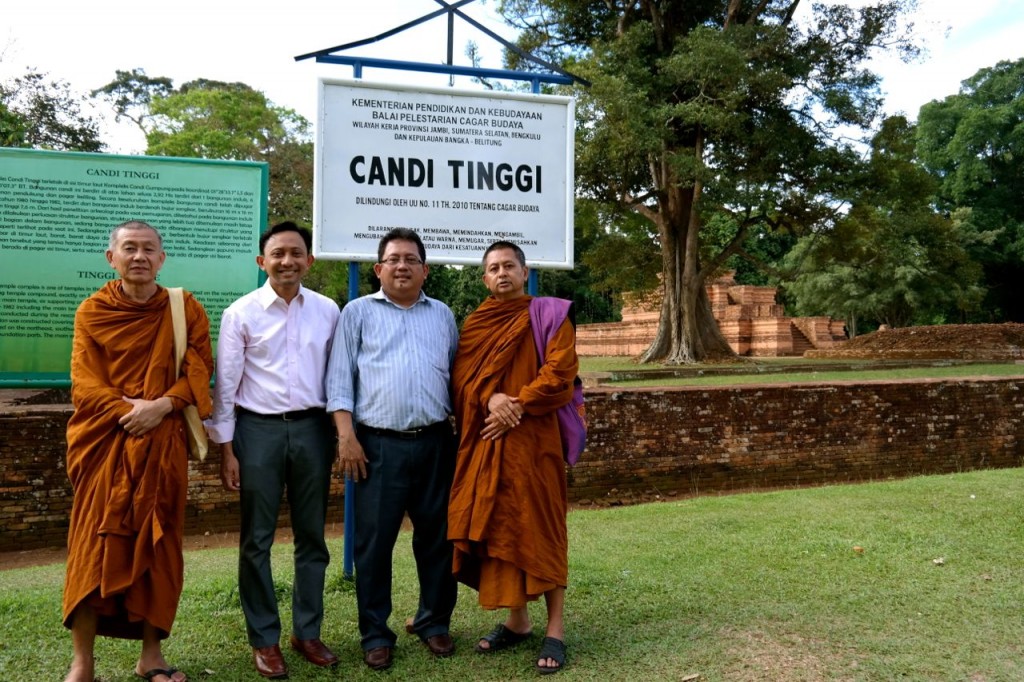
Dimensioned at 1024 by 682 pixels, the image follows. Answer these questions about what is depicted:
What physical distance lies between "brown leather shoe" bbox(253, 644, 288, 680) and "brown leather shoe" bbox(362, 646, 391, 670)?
29cm

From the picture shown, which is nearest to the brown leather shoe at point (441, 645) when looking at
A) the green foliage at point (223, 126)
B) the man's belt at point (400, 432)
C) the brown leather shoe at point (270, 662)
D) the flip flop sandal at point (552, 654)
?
the flip flop sandal at point (552, 654)

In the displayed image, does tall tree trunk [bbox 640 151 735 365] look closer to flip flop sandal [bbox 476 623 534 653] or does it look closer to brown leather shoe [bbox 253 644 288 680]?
flip flop sandal [bbox 476 623 534 653]

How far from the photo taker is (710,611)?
357 cm

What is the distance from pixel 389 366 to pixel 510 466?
0.59 meters

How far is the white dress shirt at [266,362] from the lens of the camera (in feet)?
9.80

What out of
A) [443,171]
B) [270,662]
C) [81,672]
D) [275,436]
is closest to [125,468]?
[275,436]

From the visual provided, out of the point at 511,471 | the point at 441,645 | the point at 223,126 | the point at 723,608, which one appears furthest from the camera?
the point at 223,126

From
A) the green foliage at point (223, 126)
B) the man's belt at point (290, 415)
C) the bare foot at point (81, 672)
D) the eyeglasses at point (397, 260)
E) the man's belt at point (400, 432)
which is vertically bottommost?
the bare foot at point (81, 672)

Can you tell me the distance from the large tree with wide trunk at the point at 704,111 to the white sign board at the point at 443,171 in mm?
12152

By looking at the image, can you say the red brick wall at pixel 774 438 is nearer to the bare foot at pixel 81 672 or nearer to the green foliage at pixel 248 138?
the bare foot at pixel 81 672

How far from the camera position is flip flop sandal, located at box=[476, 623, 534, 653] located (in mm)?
3170

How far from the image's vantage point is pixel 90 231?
3.73 metres

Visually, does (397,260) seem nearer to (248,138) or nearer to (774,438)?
(774,438)

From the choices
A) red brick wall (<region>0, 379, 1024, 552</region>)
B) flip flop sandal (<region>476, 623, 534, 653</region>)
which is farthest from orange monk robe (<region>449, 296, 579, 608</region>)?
red brick wall (<region>0, 379, 1024, 552</region>)
